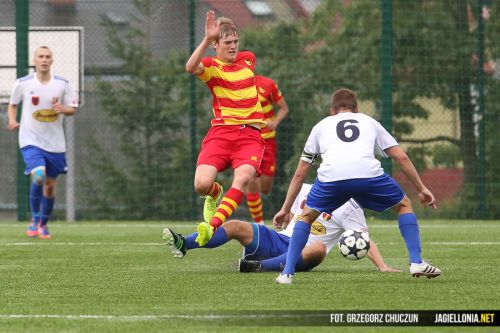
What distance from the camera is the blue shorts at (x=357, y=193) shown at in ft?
24.4

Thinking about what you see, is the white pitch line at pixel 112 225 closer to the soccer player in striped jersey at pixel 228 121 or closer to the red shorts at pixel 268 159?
the red shorts at pixel 268 159

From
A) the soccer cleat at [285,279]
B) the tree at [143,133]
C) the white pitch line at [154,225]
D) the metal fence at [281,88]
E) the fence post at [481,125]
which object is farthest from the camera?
the tree at [143,133]

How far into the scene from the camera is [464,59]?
54.3ft

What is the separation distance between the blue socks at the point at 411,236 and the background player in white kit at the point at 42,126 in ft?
18.8

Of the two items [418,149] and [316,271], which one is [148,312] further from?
[418,149]

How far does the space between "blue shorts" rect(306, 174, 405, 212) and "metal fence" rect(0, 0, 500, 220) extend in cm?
887

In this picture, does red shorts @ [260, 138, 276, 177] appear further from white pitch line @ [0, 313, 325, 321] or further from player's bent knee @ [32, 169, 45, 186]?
white pitch line @ [0, 313, 325, 321]

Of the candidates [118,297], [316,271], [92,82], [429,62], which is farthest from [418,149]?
[118,297]

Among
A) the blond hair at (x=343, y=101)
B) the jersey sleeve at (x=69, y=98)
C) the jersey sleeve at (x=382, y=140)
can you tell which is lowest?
the jersey sleeve at (x=382, y=140)

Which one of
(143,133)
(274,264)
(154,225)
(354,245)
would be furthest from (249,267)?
(143,133)

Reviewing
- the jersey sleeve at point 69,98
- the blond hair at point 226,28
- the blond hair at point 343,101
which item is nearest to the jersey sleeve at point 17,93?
the jersey sleeve at point 69,98

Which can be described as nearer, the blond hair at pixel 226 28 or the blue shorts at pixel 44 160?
the blond hair at pixel 226 28

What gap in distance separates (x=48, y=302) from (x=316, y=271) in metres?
2.54

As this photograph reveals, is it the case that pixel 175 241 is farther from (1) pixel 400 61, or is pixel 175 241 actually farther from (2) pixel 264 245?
(1) pixel 400 61
